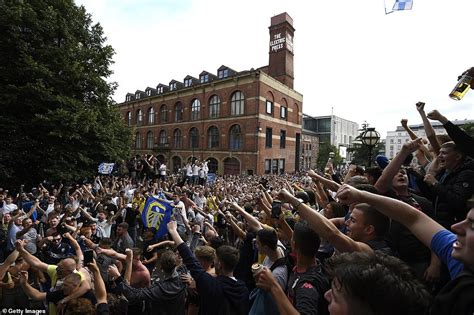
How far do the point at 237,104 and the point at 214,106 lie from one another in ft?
12.7

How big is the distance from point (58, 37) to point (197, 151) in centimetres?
2282

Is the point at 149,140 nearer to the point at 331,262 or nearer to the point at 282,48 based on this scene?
the point at 282,48

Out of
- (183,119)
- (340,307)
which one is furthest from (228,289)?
(183,119)

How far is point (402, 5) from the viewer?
6613mm

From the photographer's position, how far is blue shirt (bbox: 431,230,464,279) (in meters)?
1.57

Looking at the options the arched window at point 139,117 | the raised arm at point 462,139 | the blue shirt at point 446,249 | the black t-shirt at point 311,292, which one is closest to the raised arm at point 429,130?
the raised arm at point 462,139

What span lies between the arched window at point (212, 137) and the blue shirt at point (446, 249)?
33.5m

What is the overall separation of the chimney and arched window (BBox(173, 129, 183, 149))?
52.9ft

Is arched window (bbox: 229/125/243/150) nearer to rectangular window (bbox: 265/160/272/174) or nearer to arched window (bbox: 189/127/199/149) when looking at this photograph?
rectangular window (bbox: 265/160/272/174)

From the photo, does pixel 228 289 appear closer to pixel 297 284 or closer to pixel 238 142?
pixel 297 284

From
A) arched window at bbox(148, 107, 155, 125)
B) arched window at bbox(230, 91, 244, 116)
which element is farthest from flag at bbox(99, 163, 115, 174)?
arched window at bbox(148, 107, 155, 125)

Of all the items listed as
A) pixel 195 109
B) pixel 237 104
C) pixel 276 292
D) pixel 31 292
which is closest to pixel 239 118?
pixel 237 104

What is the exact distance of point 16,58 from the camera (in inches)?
532
